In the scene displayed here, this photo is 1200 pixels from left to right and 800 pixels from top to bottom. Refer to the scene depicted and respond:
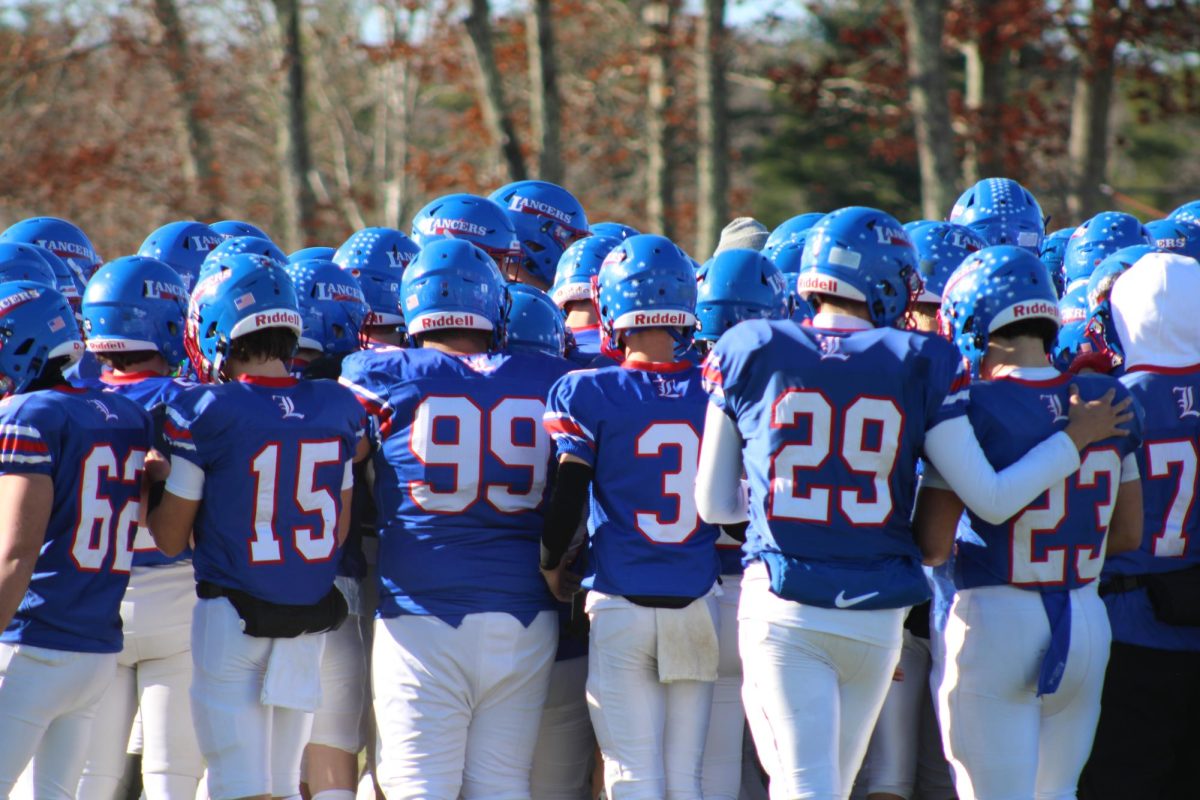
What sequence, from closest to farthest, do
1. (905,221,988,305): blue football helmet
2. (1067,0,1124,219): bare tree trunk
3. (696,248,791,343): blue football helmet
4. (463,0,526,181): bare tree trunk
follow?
(696,248,791,343): blue football helmet → (905,221,988,305): blue football helmet → (463,0,526,181): bare tree trunk → (1067,0,1124,219): bare tree trunk

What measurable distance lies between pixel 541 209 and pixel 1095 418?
340cm

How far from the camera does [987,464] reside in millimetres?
4008

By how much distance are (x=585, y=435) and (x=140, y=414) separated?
135 centimetres

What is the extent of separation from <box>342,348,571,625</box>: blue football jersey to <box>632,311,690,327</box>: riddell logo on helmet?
0.37 meters

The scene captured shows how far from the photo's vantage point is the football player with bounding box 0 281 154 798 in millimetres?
3992

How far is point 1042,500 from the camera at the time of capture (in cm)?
415

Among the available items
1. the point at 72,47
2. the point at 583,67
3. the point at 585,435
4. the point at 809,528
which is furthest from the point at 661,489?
the point at 583,67

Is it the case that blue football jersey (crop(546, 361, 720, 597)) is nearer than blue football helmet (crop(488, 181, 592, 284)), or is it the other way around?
blue football jersey (crop(546, 361, 720, 597))

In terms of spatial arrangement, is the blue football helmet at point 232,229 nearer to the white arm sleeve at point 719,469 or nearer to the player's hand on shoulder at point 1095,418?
the white arm sleeve at point 719,469

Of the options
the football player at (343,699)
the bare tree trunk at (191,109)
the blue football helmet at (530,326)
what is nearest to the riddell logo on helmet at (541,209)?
the blue football helmet at (530,326)

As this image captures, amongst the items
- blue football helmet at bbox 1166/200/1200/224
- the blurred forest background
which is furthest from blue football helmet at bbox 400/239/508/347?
the blurred forest background

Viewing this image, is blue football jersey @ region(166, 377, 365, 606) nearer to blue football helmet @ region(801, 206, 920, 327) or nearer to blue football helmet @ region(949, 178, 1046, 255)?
blue football helmet @ region(801, 206, 920, 327)

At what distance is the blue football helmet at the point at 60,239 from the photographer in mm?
7051

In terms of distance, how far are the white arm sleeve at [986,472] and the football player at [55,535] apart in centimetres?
236
